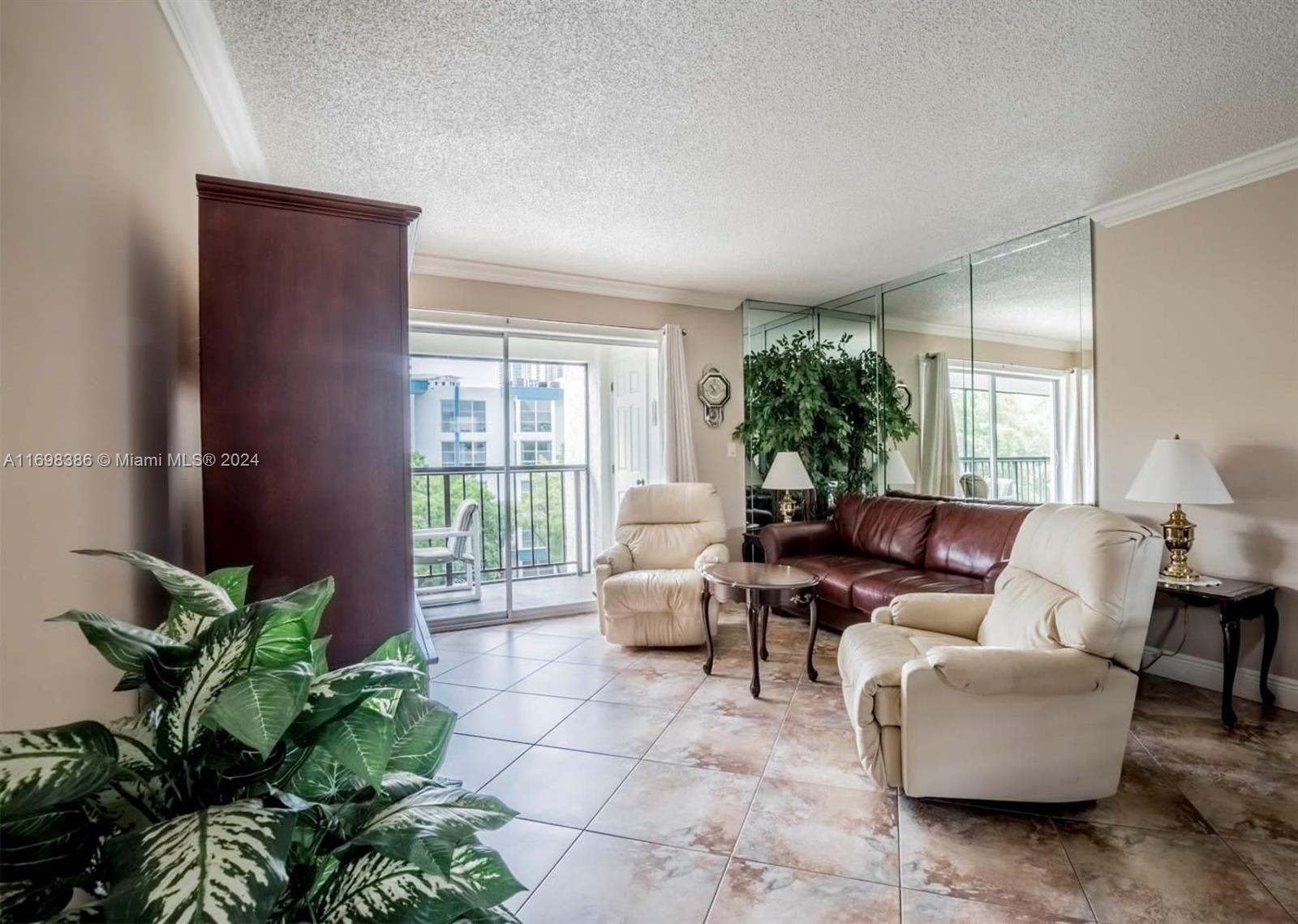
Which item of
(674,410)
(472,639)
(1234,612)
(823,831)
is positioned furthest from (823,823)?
(674,410)

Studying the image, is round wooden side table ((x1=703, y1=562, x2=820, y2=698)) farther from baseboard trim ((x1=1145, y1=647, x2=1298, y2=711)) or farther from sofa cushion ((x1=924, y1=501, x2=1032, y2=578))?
baseboard trim ((x1=1145, y1=647, x2=1298, y2=711))

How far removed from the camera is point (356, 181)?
2807mm

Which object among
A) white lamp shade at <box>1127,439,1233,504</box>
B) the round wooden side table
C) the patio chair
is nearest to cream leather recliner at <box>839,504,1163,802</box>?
the round wooden side table

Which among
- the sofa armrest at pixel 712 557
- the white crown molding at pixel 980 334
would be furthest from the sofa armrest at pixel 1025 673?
the white crown molding at pixel 980 334

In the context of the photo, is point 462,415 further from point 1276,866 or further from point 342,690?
point 1276,866

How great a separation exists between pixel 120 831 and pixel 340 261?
1.29 meters

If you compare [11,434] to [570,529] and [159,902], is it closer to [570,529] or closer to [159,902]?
[159,902]

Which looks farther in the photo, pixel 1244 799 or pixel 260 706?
pixel 1244 799

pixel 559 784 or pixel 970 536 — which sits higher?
pixel 970 536

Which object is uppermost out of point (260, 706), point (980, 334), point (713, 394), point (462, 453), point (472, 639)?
point (980, 334)

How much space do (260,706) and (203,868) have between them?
12 centimetres

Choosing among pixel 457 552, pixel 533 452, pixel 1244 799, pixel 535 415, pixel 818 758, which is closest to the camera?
pixel 1244 799

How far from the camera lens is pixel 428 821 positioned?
0.64m

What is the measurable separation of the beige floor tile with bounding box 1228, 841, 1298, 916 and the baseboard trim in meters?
Result: 1.27
